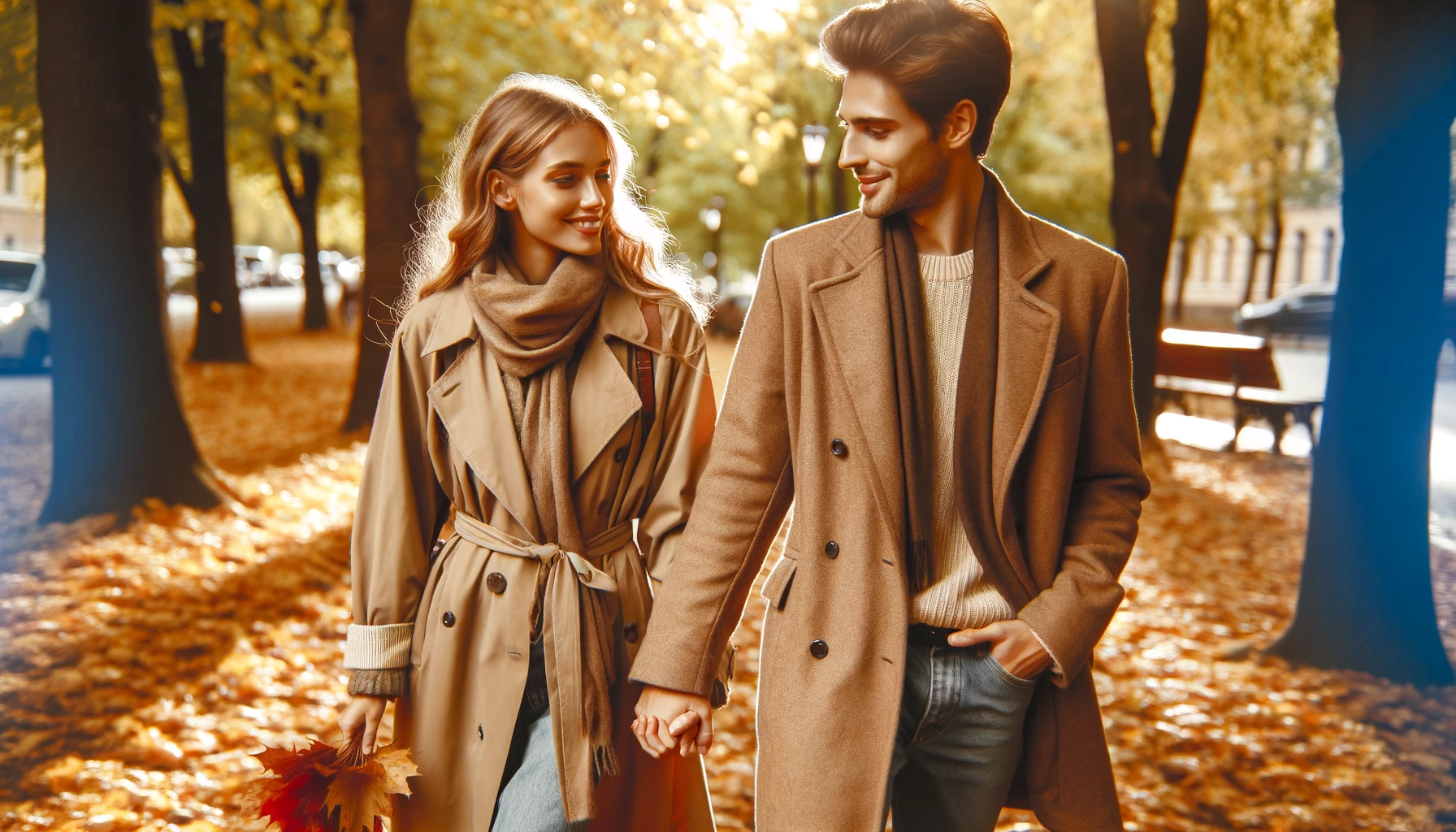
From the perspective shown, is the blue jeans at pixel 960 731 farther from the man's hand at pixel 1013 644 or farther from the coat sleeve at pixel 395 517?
the coat sleeve at pixel 395 517

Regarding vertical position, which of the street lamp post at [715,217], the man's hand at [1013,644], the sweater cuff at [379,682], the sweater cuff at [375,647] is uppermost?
the street lamp post at [715,217]

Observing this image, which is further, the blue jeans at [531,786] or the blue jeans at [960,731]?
the blue jeans at [531,786]

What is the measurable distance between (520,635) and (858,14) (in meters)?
1.36

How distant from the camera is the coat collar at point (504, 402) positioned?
2.29 m

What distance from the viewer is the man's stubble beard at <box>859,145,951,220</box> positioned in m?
1.95

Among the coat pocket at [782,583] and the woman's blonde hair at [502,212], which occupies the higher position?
the woman's blonde hair at [502,212]

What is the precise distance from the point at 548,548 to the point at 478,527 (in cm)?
17

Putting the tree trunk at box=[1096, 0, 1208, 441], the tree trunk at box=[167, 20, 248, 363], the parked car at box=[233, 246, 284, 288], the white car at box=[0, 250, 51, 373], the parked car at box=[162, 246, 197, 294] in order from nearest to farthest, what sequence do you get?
the tree trunk at box=[1096, 0, 1208, 441]
the tree trunk at box=[167, 20, 248, 363]
the white car at box=[0, 250, 51, 373]
the parked car at box=[162, 246, 197, 294]
the parked car at box=[233, 246, 284, 288]

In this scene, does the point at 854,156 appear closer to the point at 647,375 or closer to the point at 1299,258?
the point at 647,375

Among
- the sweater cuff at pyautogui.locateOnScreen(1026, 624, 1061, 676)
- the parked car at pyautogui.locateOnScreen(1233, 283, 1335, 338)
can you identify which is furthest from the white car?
the parked car at pyautogui.locateOnScreen(1233, 283, 1335, 338)

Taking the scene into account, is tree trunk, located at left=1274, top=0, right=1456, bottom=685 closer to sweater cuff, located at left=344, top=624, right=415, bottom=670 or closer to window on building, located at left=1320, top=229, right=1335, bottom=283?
sweater cuff, located at left=344, top=624, right=415, bottom=670

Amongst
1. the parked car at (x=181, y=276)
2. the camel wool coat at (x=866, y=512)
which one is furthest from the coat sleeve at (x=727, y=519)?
the parked car at (x=181, y=276)

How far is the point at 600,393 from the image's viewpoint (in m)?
2.35

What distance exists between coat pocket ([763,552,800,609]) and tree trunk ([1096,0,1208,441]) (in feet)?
25.8
